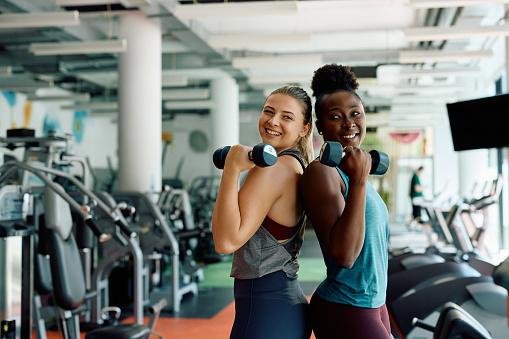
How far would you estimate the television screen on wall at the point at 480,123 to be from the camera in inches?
80.4

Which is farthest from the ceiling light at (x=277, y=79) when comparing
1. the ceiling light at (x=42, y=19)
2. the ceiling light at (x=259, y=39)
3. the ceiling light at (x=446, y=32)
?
the ceiling light at (x=42, y=19)

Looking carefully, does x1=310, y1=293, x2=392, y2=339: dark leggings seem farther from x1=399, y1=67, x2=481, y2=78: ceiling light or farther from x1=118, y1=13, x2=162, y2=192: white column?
x1=399, y1=67, x2=481, y2=78: ceiling light

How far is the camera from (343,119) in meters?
1.62

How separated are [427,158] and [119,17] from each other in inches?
521

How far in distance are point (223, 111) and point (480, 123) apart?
1031 cm

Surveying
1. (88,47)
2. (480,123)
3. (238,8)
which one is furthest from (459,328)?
(88,47)

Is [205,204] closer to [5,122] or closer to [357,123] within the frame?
[5,122]

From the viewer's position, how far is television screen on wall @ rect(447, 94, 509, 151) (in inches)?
80.4

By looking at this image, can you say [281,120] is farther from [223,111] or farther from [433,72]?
[223,111]

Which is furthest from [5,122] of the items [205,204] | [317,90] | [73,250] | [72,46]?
[317,90]

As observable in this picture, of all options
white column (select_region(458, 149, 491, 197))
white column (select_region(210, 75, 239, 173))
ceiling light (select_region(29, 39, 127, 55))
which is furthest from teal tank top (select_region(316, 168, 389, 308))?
white column (select_region(458, 149, 491, 197))

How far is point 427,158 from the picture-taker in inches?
755

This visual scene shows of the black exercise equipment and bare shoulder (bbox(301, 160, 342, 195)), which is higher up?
bare shoulder (bbox(301, 160, 342, 195))

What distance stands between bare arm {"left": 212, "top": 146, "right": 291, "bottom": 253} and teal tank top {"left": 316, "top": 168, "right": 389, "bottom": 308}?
0.18 m
